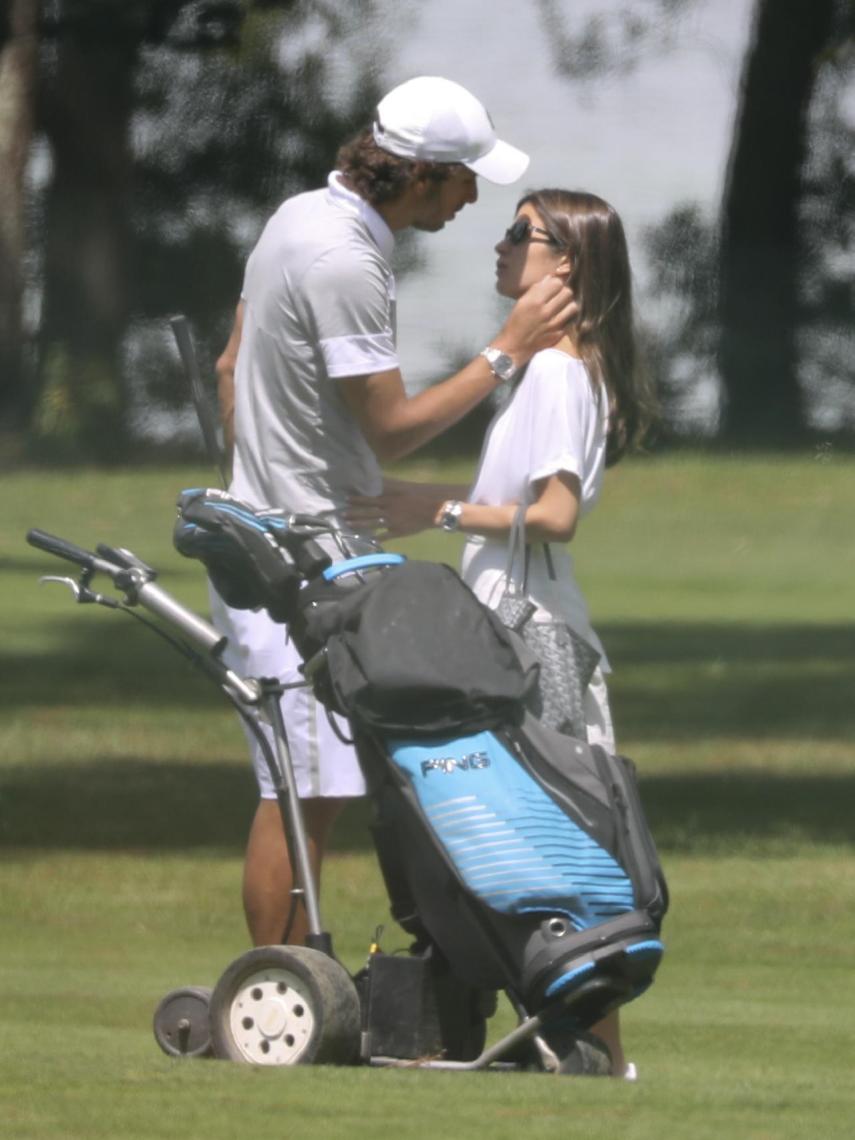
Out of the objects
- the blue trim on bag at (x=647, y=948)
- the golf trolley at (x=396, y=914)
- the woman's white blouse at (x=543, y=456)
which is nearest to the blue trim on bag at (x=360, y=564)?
the golf trolley at (x=396, y=914)

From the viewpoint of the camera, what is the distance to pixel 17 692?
15828 millimetres

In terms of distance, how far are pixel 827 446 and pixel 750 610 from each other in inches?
46.1

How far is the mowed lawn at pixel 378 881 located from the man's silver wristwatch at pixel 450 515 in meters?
0.92

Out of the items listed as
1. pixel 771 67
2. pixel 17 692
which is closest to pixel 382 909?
pixel 17 692

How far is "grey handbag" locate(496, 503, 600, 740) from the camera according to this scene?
17.5 feet

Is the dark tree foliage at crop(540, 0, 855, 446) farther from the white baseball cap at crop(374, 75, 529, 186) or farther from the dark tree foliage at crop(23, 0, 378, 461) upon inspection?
the white baseball cap at crop(374, 75, 529, 186)

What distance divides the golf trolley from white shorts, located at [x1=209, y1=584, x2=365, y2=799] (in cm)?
20

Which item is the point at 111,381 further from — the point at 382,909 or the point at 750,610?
the point at 382,909

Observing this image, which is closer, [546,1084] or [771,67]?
[546,1084]

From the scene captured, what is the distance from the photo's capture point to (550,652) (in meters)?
5.40

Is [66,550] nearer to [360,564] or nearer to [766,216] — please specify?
[360,564]

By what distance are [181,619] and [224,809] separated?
225 inches

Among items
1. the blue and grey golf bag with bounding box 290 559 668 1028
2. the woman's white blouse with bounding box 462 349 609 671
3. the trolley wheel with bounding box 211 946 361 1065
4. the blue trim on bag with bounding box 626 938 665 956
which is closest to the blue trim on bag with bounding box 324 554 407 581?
the blue and grey golf bag with bounding box 290 559 668 1028

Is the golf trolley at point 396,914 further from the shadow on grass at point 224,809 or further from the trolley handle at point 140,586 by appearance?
the shadow on grass at point 224,809
